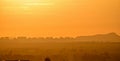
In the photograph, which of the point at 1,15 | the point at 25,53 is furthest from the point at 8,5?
the point at 25,53

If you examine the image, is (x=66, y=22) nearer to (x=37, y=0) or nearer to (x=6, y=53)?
(x=37, y=0)

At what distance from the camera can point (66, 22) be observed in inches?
51.6

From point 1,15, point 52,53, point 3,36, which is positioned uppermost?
point 1,15

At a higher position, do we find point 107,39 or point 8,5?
point 8,5

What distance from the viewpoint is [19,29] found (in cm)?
133

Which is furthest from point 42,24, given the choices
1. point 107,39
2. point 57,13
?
point 107,39

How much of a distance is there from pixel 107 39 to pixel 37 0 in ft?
1.36

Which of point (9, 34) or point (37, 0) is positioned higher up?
point (37, 0)

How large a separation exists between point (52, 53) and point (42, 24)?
17cm

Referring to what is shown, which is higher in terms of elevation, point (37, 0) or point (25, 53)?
point (37, 0)

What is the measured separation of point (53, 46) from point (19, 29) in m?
0.21

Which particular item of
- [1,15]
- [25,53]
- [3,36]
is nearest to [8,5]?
[1,15]

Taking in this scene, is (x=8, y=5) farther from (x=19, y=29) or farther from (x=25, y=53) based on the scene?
(x=25, y=53)

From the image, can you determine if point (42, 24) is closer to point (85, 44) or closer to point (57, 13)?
point (57, 13)
